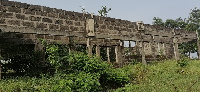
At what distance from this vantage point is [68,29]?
8312 mm

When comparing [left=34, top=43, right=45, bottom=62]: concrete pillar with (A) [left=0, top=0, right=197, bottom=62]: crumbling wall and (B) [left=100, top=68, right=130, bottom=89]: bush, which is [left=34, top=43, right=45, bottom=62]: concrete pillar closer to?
(A) [left=0, top=0, right=197, bottom=62]: crumbling wall

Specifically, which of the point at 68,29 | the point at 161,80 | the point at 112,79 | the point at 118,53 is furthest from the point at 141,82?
the point at 68,29

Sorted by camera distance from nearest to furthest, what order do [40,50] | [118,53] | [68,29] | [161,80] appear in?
[161,80]
[40,50]
[68,29]
[118,53]

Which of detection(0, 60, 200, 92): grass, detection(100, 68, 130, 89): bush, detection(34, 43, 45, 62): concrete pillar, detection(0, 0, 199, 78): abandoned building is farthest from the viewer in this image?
detection(34, 43, 45, 62): concrete pillar

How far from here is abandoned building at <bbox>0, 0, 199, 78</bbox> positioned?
22.4 ft

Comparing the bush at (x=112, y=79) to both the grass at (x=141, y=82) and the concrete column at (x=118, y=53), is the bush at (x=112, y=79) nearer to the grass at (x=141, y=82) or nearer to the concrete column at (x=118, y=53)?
the grass at (x=141, y=82)

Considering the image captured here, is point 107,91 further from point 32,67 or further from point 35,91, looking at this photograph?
point 32,67

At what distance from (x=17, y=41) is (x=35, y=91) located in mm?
2346

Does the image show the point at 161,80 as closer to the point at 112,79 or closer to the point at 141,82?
the point at 141,82

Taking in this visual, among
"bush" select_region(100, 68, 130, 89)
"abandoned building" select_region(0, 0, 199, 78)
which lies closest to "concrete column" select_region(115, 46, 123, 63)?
"abandoned building" select_region(0, 0, 199, 78)

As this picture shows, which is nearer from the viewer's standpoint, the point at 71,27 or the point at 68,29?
the point at 68,29

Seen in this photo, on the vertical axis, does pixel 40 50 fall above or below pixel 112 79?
above

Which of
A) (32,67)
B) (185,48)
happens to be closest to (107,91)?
(32,67)

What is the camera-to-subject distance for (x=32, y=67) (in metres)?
Answer: 7.21
